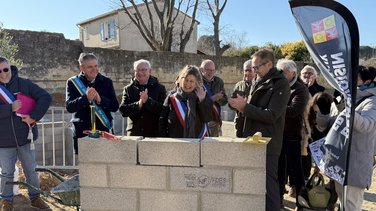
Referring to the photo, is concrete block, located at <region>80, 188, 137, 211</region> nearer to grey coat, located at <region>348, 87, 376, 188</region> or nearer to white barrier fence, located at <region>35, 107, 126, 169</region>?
grey coat, located at <region>348, 87, 376, 188</region>

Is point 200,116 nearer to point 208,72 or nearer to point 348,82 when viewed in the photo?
point 348,82

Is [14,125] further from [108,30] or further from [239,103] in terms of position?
[108,30]

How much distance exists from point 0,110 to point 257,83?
2.61 metres

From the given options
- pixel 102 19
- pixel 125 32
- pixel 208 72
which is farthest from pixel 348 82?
pixel 102 19

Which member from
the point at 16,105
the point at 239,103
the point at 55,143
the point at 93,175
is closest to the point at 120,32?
the point at 55,143

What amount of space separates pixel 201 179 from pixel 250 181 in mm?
360

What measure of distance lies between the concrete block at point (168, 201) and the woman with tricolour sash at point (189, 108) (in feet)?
2.53

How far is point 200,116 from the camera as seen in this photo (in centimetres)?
337

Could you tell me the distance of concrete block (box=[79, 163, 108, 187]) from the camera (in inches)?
106

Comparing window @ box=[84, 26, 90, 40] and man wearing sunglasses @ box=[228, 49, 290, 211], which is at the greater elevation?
window @ box=[84, 26, 90, 40]

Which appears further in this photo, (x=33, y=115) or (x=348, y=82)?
(x=33, y=115)

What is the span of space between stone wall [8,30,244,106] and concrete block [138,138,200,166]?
1274 cm

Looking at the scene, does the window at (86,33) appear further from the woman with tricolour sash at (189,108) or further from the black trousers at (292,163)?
the woman with tricolour sash at (189,108)

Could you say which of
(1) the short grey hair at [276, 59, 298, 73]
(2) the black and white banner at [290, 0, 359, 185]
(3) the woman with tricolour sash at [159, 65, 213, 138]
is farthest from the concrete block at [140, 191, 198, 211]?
(1) the short grey hair at [276, 59, 298, 73]
